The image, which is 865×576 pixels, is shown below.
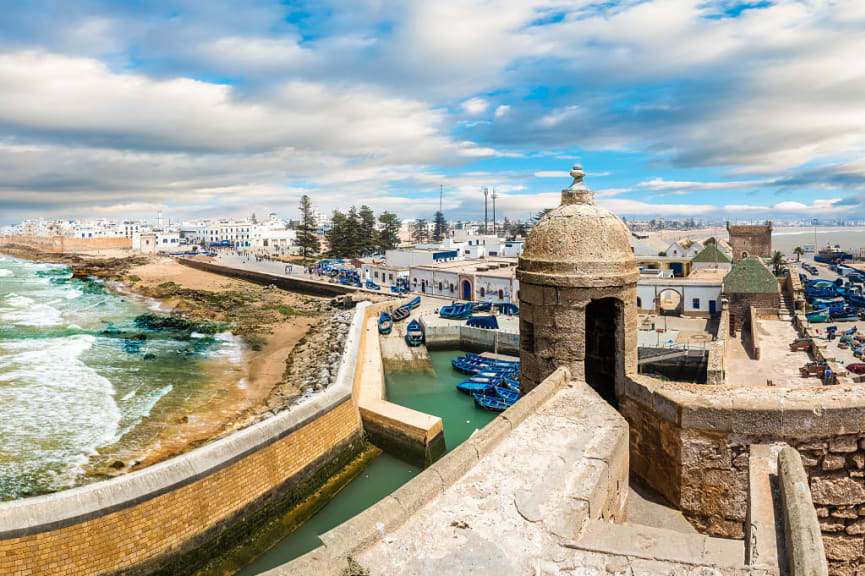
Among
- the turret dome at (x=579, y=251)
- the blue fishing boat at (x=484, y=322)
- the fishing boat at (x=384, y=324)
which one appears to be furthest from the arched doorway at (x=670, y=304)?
the turret dome at (x=579, y=251)

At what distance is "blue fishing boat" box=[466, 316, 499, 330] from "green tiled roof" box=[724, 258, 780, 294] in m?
15.8

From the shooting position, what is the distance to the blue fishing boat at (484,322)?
3372 centimetres

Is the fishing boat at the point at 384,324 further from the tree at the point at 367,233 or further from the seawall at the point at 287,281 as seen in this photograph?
the tree at the point at 367,233

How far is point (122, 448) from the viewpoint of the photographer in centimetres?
1689

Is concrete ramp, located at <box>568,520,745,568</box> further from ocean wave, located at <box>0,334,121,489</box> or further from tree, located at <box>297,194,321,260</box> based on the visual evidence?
tree, located at <box>297,194,321,260</box>

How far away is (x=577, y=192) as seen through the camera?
28.6 feet

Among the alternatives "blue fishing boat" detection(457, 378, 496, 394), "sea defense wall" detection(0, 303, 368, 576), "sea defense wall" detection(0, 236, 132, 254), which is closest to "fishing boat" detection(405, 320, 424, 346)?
"blue fishing boat" detection(457, 378, 496, 394)

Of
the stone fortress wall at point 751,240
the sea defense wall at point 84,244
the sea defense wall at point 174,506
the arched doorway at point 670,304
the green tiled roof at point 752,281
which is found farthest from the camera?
the sea defense wall at point 84,244

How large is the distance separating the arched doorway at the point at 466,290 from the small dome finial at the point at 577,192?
34.1 meters

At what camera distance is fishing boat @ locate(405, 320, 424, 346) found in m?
32.7

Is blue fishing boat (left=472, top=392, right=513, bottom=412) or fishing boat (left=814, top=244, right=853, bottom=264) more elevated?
fishing boat (left=814, top=244, right=853, bottom=264)

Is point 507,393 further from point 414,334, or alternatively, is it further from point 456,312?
point 456,312

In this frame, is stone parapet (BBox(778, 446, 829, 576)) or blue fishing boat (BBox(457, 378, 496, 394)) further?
blue fishing boat (BBox(457, 378, 496, 394))

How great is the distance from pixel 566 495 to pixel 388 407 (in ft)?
46.9
